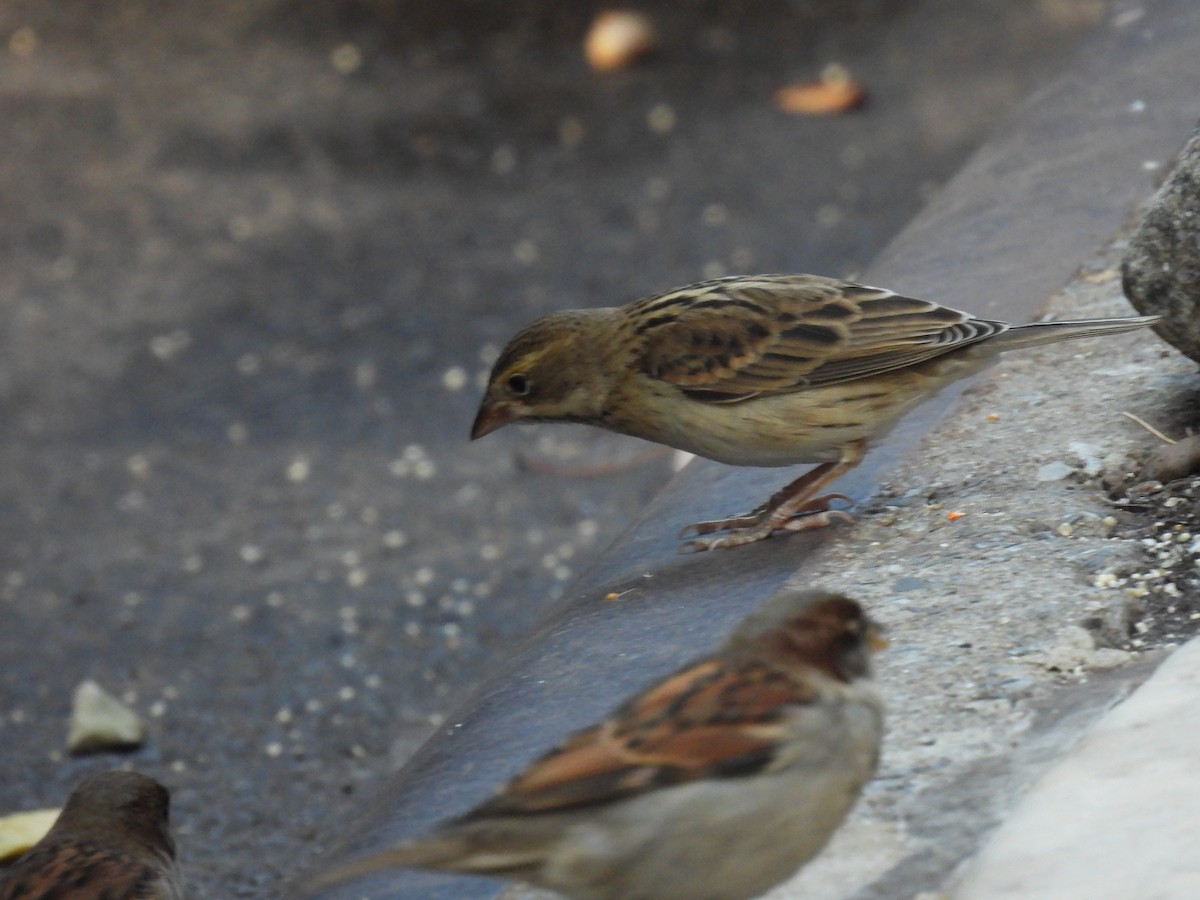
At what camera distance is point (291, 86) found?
11312 millimetres

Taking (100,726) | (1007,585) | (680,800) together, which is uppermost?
(680,800)

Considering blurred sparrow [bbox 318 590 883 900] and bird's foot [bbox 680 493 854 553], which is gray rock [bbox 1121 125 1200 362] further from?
blurred sparrow [bbox 318 590 883 900]

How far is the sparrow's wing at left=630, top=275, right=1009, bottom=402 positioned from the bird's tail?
3 centimetres

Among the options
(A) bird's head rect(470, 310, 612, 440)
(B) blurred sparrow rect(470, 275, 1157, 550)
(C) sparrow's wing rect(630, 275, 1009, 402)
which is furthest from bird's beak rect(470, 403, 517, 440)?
(C) sparrow's wing rect(630, 275, 1009, 402)

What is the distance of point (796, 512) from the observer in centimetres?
417

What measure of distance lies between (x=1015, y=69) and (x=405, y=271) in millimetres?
4113

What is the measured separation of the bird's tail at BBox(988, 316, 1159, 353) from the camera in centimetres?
389

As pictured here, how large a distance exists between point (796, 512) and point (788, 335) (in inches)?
17.2

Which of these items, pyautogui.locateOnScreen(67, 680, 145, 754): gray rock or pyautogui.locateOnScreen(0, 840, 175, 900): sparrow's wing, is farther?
pyautogui.locateOnScreen(67, 680, 145, 754): gray rock

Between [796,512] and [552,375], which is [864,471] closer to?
[796,512]

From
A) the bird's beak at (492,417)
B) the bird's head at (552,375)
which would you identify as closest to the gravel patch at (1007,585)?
the bird's head at (552,375)

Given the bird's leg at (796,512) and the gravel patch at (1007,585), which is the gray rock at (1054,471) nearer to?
the gravel patch at (1007,585)

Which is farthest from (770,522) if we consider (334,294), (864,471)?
(334,294)

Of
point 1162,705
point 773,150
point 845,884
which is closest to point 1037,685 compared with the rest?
point 1162,705
